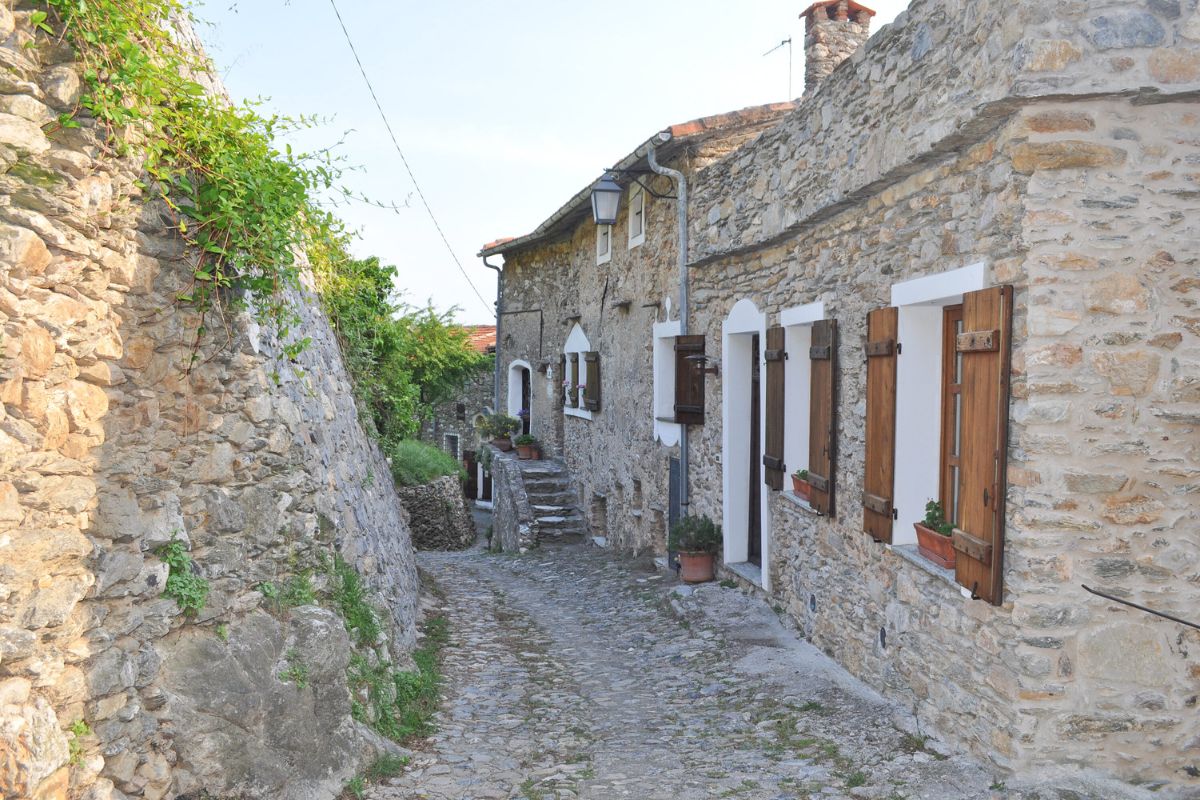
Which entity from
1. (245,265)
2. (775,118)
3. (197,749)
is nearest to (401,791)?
(197,749)

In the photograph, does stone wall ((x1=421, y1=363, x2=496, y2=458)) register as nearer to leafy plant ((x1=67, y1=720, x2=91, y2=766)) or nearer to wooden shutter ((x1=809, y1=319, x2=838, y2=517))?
wooden shutter ((x1=809, y1=319, x2=838, y2=517))

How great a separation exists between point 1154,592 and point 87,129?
14.5 ft

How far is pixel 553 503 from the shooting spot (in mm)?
14406

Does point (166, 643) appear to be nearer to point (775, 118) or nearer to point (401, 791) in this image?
point (401, 791)

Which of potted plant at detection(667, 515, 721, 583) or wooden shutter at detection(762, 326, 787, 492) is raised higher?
wooden shutter at detection(762, 326, 787, 492)

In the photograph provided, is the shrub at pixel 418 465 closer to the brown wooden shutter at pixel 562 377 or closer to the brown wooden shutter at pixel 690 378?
the brown wooden shutter at pixel 562 377

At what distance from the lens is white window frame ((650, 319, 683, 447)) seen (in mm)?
10048

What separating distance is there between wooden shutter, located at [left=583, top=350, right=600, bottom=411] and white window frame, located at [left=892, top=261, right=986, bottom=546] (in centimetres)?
→ 825

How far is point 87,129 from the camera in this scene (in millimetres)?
3301

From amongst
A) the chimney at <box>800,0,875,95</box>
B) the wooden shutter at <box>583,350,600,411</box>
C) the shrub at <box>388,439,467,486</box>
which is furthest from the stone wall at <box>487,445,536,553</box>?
the chimney at <box>800,0,875,95</box>

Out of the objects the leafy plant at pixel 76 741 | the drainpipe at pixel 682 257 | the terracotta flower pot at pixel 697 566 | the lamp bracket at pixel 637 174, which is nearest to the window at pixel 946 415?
the terracotta flower pot at pixel 697 566

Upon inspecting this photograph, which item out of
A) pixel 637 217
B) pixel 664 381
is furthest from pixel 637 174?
pixel 664 381

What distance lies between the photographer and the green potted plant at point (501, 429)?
1761cm

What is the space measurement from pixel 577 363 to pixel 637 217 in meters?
4.21
